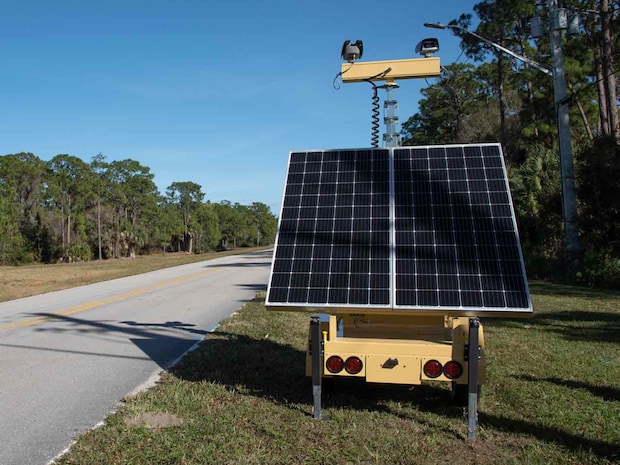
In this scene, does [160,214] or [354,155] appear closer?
[354,155]

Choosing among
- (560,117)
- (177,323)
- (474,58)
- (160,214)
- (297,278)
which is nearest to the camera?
(297,278)

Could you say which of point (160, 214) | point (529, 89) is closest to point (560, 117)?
point (529, 89)

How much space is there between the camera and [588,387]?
237 inches

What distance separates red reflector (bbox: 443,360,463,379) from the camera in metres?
4.81

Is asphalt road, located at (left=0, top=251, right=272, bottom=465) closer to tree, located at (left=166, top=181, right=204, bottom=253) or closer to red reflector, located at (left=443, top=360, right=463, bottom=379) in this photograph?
red reflector, located at (left=443, top=360, right=463, bottom=379)

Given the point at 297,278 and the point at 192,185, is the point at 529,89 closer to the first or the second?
the point at 297,278

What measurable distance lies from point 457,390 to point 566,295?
969cm

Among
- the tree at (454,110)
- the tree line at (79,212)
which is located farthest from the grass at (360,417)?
the tree line at (79,212)

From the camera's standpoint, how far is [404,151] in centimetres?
624

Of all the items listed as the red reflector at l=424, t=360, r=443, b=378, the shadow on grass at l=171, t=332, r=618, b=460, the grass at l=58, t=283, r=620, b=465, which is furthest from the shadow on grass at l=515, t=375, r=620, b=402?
the red reflector at l=424, t=360, r=443, b=378

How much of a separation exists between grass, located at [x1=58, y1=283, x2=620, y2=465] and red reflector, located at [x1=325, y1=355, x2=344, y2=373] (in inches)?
19.5

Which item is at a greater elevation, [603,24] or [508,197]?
[603,24]

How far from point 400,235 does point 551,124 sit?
2754 centimetres

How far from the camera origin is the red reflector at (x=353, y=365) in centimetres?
492
